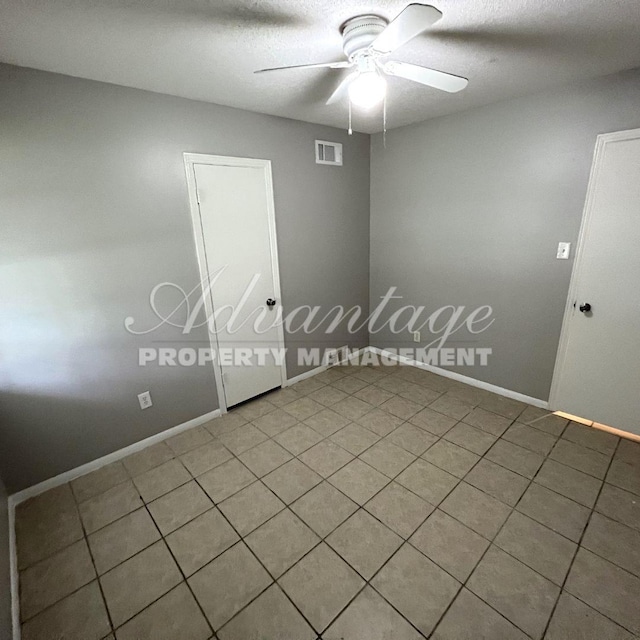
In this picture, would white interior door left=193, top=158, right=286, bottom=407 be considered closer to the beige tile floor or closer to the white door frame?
the white door frame

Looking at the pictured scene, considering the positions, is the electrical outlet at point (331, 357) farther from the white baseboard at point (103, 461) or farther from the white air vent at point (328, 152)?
the white air vent at point (328, 152)

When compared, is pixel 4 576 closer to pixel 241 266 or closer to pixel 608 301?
pixel 241 266

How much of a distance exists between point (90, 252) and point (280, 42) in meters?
1.56

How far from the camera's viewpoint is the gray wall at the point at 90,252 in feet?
5.84

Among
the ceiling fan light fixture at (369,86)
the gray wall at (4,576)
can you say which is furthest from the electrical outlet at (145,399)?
the ceiling fan light fixture at (369,86)

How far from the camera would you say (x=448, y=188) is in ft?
9.61

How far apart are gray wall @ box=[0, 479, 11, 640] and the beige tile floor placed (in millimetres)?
129

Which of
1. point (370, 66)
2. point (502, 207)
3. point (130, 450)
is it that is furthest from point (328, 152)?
point (130, 450)

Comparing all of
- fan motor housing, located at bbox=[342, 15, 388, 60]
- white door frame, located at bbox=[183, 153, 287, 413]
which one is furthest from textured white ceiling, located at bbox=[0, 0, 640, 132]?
white door frame, located at bbox=[183, 153, 287, 413]

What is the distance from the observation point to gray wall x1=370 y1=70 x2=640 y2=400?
2.24 metres

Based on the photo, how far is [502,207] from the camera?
2.64m

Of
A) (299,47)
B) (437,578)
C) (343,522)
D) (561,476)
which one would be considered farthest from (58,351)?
(561,476)

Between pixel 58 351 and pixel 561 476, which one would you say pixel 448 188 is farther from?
pixel 58 351

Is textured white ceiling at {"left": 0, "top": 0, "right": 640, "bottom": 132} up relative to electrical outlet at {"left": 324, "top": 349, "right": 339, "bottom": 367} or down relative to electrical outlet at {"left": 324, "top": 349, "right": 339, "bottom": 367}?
up
